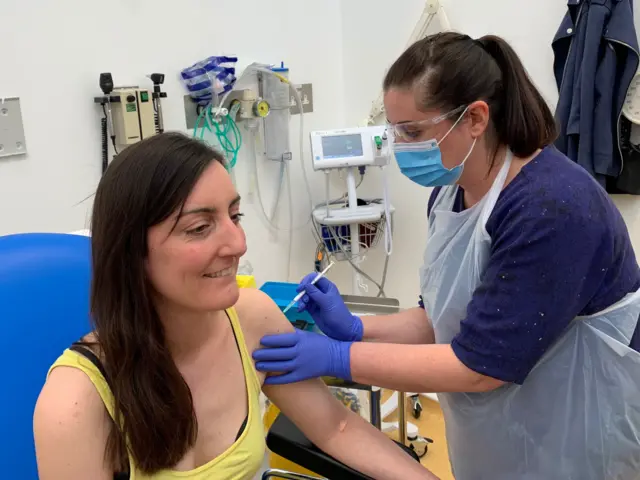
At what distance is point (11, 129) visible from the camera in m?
1.53

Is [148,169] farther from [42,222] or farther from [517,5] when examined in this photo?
[517,5]

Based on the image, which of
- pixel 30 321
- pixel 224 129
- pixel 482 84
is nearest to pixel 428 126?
pixel 482 84

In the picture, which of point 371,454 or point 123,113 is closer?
point 371,454

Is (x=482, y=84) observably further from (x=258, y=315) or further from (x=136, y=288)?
(x=136, y=288)

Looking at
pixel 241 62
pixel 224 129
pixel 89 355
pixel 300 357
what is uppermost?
pixel 241 62

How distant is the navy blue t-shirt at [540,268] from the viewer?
3.56 feet

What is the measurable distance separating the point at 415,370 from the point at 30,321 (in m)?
0.75

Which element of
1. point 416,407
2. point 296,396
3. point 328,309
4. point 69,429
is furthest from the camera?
point 416,407

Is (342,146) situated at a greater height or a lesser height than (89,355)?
greater

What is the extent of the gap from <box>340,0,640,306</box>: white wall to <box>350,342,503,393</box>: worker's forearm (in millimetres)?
1777

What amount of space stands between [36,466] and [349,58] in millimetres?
2576

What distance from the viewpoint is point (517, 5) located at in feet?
8.70

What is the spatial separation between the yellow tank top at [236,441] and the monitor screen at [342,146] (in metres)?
1.42

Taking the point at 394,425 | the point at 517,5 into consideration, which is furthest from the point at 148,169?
the point at 517,5
